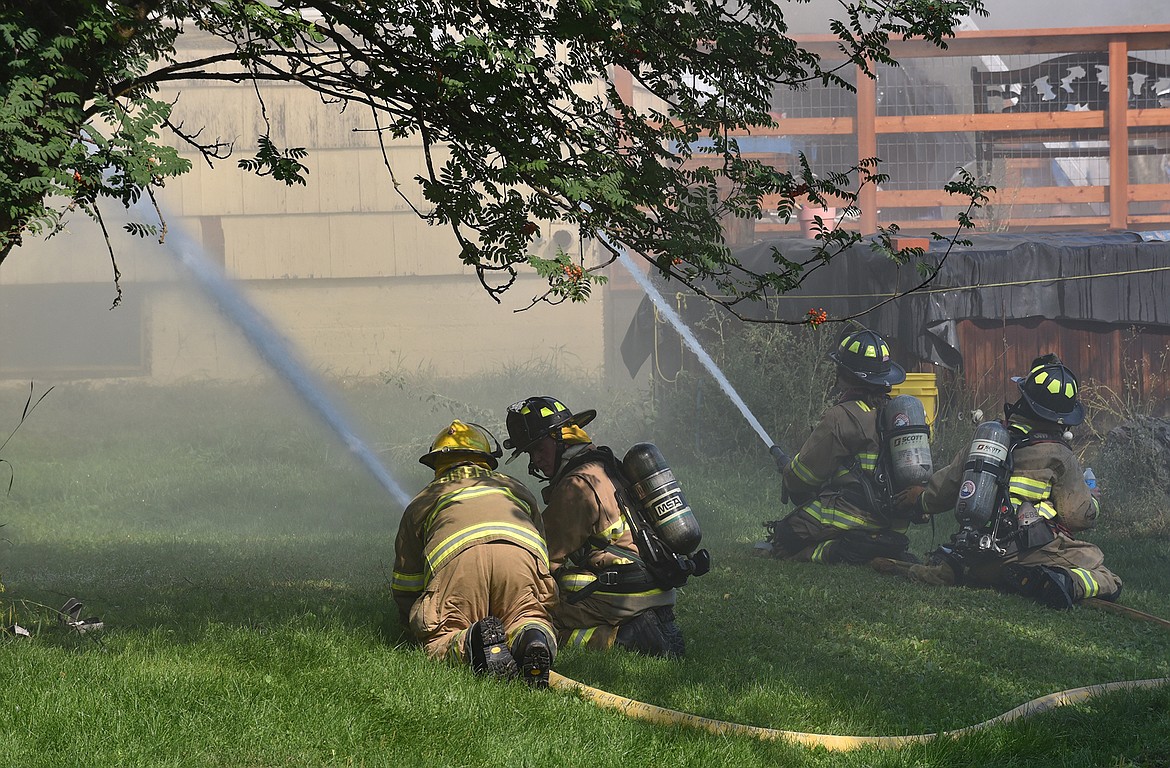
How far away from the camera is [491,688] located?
4.35 metres

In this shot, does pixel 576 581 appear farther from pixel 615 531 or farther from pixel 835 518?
pixel 835 518

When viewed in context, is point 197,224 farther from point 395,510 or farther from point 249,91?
point 395,510

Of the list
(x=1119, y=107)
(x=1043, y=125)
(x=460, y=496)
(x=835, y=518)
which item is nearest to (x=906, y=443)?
(x=835, y=518)

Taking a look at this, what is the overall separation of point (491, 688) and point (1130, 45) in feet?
40.1

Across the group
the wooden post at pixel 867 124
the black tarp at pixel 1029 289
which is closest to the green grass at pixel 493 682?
the black tarp at pixel 1029 289

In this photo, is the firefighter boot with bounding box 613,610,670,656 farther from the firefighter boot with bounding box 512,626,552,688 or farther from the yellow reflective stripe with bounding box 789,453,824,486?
the yellow reflective stripe with bounding box 789,453,824,486

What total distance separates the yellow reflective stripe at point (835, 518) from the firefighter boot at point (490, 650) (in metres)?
4.23

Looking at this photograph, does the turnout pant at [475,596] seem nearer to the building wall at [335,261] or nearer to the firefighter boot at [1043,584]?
the firefighter boot at [1043,584]

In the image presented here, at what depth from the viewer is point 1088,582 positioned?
701 centimetres

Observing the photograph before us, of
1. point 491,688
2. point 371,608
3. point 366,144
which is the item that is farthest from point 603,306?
point 491,688

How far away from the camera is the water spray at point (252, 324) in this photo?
1756 centimetres

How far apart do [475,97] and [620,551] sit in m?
2.23

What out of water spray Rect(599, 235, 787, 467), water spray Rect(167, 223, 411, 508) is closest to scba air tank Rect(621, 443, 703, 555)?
water spray Rect(599, 235, 787, 467)

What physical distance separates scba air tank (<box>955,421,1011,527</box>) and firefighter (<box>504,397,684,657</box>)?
2672mm
